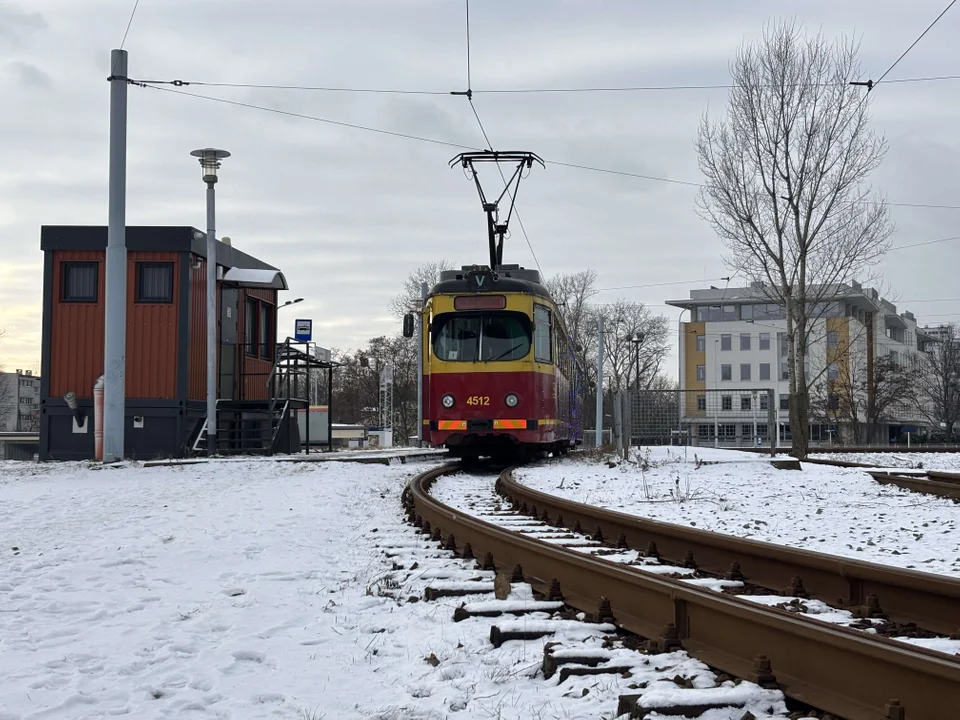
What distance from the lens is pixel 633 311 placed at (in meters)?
79.4

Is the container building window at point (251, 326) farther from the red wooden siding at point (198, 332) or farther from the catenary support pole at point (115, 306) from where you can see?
the catenary support pole at point (115, 306)

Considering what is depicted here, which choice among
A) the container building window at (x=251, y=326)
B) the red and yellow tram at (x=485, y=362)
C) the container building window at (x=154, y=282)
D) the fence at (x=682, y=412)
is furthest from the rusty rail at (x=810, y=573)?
the container building window at (x=251, y=326)

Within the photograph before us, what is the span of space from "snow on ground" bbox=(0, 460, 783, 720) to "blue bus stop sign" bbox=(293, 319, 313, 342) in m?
20.4

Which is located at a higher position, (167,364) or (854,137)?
(854,137)

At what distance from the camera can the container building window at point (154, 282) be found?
22875 mm

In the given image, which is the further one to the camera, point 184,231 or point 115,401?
point 184,231

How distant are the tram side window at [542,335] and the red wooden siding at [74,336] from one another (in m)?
10.1

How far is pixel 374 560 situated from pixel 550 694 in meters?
3.84

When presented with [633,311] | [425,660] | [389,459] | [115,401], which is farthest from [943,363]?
[425,660]

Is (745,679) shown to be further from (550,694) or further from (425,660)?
(425,660)

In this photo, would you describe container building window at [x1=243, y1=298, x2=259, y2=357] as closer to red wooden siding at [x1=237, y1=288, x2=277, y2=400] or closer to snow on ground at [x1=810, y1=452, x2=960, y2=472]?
red wooden siding at [x1=237, y1=288, x2=277, y2=400]

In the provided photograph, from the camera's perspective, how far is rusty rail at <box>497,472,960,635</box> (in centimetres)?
507

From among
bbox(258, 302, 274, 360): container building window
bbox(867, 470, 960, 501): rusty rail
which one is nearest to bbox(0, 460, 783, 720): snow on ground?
bbox(867, 470, 960, 501): rusty rail

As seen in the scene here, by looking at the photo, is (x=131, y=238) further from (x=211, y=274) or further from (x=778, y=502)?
(x=778, y=502)
